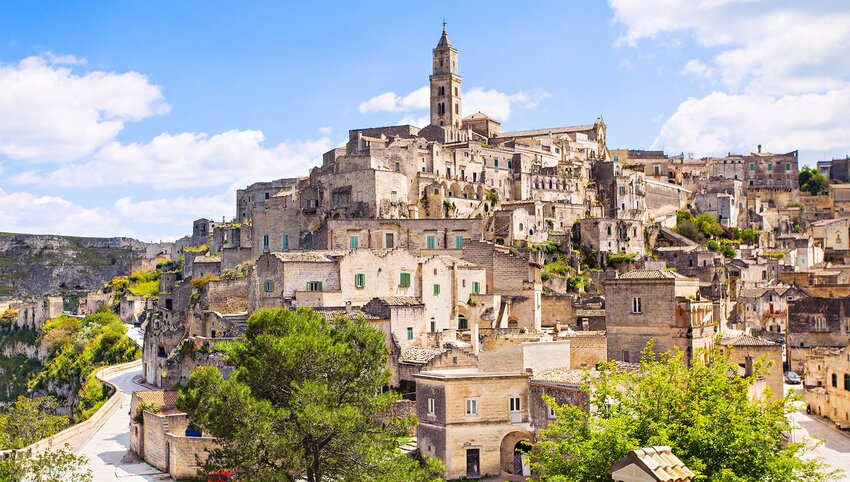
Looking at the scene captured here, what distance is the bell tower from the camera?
105 meters

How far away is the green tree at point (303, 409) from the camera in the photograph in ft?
101

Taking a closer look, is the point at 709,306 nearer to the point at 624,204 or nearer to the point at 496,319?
the point at 496,319

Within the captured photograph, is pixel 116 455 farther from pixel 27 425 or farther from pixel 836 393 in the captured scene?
pixel 836 393

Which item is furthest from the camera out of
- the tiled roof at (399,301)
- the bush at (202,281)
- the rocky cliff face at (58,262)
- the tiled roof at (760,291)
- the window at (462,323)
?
the rocky cliff face at (58,262)

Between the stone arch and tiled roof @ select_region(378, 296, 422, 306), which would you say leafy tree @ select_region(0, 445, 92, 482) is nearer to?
the stone arch

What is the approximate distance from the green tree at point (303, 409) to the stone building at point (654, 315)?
10.2m

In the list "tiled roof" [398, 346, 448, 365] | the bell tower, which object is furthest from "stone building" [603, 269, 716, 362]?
the bell tower

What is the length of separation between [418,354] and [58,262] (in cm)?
10098

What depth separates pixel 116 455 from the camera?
43500mm

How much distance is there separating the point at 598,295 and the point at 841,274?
24611mm

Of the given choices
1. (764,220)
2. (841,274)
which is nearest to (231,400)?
(841,274)

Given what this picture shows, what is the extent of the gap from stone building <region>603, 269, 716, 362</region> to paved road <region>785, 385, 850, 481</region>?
5406 millimetres

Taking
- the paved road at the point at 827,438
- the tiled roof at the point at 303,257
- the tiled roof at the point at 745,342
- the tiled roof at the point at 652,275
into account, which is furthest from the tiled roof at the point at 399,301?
the paved road at the point at 827,438

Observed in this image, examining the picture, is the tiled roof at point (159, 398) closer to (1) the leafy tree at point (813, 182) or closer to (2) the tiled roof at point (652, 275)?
(2) the tiled roof at point (652, 275)
